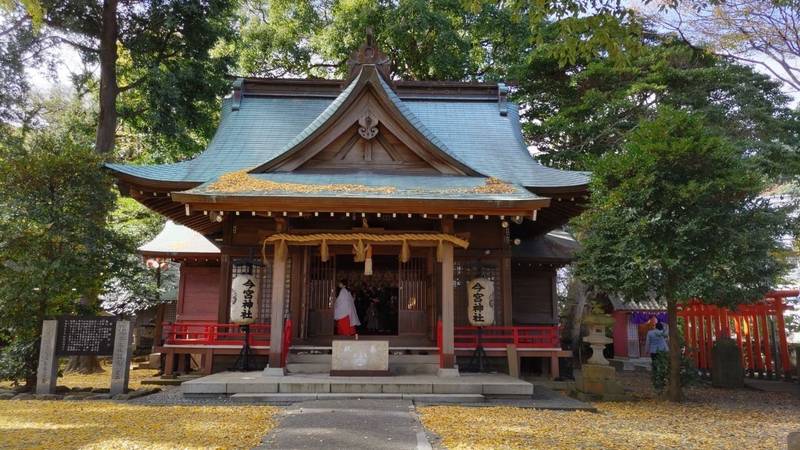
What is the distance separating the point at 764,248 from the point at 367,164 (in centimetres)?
814

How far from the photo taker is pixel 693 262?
369 inches

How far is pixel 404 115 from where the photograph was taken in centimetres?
1172

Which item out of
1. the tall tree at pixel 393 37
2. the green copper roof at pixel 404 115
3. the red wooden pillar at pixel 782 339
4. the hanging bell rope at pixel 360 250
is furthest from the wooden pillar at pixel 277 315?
the tall tree at pixel 393 37

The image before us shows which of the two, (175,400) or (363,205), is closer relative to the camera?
(175,400)

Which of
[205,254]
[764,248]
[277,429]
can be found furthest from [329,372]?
[764,248]

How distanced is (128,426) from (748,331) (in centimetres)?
1380

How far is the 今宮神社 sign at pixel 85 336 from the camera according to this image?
974cm

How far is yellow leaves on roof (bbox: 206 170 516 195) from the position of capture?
10.2 metres

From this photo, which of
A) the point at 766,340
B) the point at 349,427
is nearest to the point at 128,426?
the point at 349,427

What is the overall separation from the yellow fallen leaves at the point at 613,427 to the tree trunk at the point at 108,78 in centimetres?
1346

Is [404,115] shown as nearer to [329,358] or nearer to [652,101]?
[329,358]

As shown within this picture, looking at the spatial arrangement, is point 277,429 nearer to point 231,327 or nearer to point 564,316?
point 231,327

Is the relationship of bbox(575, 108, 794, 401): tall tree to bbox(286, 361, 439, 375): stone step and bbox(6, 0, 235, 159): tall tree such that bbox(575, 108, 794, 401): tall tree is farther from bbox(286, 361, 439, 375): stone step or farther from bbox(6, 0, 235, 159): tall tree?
bbox(6, 0, 235, 159): tall tree

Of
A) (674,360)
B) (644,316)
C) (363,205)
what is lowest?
(674,360)
